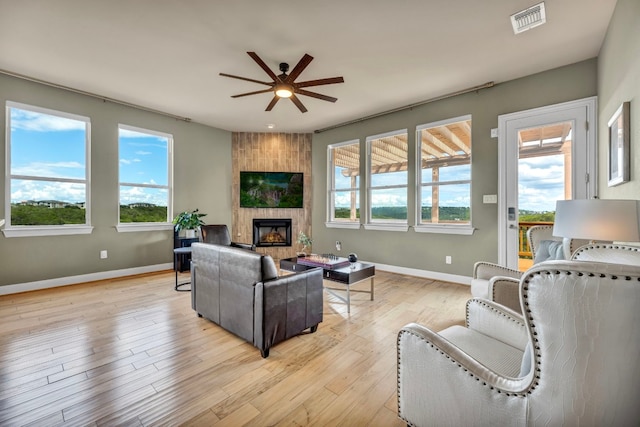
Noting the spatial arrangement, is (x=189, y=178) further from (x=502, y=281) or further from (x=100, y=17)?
(x=502, y=281)

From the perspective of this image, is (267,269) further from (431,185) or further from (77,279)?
(77,279)

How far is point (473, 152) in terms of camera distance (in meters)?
3.98

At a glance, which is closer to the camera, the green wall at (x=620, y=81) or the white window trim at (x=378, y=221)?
the green wall at (x=620, y=81)

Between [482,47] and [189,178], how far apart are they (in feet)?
16.3

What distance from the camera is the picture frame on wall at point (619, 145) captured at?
2082 mm

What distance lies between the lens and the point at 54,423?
145cm

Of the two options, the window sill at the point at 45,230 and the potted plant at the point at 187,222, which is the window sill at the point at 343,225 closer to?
the potted plant at the point at 187,222

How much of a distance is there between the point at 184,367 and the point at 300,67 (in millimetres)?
2724

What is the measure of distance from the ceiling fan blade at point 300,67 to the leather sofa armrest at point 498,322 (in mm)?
2403

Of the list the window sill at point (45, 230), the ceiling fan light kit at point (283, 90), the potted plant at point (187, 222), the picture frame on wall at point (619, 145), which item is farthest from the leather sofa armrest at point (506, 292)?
the window sill at point (45, 230)

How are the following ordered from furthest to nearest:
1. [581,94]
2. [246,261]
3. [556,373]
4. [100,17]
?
[581,94], [100,17], [246,261], [556,373]

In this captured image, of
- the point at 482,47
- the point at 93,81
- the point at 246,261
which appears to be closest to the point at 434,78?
the point at 482,47

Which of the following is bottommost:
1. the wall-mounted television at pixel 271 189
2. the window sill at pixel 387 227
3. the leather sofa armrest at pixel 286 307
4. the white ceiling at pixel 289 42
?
the leather sofa armrest at pixel 286 307

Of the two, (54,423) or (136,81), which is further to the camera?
(136,81)
